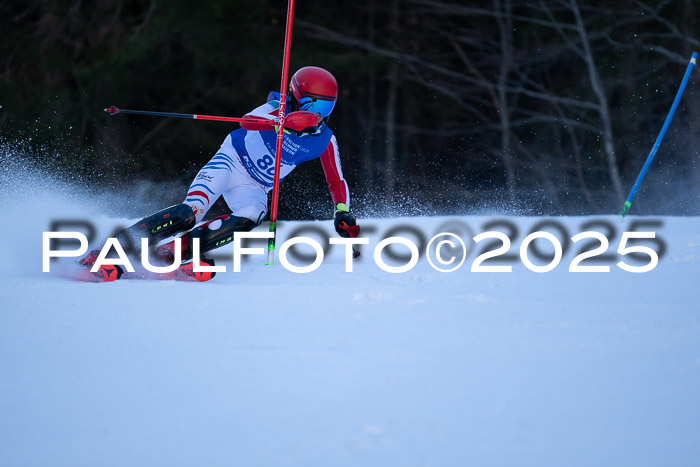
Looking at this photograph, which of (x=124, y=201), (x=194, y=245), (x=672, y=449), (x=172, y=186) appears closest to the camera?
(x=672, y=449)

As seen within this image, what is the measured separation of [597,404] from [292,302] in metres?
1.46

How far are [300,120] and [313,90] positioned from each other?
18 centimetres

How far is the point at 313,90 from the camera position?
183 inches

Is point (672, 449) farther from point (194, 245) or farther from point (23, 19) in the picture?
point (23, 19)

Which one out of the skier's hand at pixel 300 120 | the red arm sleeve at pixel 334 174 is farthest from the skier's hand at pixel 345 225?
the skier's hand at pixel 300 120

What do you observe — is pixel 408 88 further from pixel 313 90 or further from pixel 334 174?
pixel 313 90

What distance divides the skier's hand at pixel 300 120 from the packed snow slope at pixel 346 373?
2.79 feet

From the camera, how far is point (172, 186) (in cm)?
Result: 1298

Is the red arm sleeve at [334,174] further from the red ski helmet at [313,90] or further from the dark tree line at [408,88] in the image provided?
the dark tree line at [408,88]

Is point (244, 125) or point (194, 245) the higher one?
point (244, 125)

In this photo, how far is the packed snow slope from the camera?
228 cm

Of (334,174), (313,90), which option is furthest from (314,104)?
(334,174)

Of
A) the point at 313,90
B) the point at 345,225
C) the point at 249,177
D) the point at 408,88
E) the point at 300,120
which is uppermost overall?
the point at 408,88

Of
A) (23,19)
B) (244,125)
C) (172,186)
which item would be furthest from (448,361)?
(23,19)
